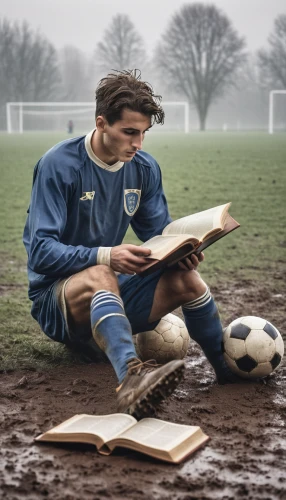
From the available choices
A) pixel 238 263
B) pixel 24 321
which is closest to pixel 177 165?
pixel 238 263

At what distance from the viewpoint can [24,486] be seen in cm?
282

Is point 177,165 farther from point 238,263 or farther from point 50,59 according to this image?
point 50,59

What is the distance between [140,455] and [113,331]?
2.01ft

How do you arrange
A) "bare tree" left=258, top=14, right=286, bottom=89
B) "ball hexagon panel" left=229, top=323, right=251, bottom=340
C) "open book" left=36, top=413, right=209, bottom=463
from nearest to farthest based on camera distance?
"open book" left=36, top=413, right=209, bottom=463
"ball hexagon panel" left=229, top=323, right=251, bottom=340
"bare tree" left=258, top=14, right=286, bottom=89

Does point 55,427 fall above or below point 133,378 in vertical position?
below

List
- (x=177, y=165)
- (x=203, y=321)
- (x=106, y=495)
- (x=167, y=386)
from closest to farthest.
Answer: (x=106, y=495)
(x=167, y=386)
(x=203, y=321)
(x=177, y=165)

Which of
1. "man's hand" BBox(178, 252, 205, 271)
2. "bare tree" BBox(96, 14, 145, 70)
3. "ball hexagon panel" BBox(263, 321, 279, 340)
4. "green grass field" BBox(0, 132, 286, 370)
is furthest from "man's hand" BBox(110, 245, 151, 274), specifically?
"bare tree" BBox(96, 14, 145, 70)

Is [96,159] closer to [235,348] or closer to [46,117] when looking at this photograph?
[235,348]

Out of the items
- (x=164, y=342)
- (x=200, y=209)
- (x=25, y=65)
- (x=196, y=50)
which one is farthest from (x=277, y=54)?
(x=164, y=342)

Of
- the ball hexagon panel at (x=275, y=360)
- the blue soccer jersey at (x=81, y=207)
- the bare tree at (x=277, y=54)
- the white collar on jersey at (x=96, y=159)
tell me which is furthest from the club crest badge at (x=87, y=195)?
the bare tree at (x=277, y=54)

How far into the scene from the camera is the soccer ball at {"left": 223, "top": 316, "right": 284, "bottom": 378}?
4109 mm

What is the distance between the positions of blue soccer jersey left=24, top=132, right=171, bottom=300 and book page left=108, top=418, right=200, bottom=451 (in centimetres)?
96

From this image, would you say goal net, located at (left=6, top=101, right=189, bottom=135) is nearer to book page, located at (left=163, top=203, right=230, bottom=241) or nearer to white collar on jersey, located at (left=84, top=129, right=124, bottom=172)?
white collar on jersey, located at (left=84, top=129, right=124, bottom=172)

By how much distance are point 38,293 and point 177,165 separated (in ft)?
44.6
